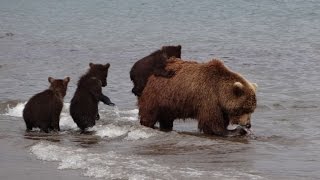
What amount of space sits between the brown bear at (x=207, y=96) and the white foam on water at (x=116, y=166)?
1.82 metres

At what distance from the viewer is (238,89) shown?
983 cm

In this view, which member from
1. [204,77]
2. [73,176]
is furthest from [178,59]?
[73,176]

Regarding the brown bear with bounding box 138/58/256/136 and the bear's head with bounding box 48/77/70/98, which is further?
the bear's head with bounding box 48/77/70/98

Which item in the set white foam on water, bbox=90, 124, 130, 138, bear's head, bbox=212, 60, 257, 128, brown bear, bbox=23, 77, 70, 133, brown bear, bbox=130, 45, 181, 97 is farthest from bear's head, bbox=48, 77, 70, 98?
bear's head, bbox=212, 60, 257, 128

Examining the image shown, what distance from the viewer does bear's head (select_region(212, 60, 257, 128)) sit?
9.92m

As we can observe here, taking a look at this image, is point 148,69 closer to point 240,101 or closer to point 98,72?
point 98,72

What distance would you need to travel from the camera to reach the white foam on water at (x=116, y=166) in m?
7.36

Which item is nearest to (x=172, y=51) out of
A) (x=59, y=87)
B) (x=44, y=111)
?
(x=59, y=87)

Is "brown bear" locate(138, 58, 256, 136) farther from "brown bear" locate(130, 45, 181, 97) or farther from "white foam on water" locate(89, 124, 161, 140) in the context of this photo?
"white foam on water" locate(89, 124, 161, 140)

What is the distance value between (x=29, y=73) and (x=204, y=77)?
850 centimetres

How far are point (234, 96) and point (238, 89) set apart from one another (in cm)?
14

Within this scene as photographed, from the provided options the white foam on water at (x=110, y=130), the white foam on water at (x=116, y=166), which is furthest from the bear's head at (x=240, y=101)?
the white foam on water at (x=116, y=166)

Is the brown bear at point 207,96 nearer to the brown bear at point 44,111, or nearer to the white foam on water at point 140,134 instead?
the white foam on water at point 140,134

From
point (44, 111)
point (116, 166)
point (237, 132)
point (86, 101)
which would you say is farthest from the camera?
point (86, 101)
